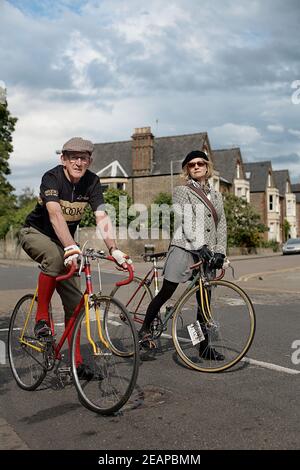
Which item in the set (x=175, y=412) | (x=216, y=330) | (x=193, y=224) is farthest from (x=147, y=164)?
(x=175, y=412)

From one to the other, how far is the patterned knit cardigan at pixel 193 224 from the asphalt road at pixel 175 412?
1156 mm

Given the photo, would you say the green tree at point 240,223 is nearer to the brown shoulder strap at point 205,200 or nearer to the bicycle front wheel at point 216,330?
the brown shoulder strap at point 205,200

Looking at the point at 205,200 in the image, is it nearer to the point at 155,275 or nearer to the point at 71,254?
the point at 155,275

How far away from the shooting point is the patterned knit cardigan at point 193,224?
5309mm

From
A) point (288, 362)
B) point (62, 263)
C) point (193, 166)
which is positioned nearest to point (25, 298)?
point (62, 263)

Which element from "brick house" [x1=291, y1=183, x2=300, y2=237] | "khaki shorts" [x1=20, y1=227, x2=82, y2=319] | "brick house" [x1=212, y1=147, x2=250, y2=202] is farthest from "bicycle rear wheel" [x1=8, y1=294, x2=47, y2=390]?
"brick house" [x1=291, y1=183, x2=300, y2=237]

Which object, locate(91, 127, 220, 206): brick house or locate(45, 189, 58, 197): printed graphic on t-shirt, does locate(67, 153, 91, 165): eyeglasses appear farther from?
locate(91, 127, 220, 206): brick house

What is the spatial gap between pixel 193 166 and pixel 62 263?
1.67 m

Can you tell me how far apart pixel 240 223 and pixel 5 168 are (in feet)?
62.9

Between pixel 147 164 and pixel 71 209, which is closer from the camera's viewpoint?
pixel 71 209

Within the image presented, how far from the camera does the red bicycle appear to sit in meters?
3.86

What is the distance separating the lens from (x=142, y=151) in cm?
5200

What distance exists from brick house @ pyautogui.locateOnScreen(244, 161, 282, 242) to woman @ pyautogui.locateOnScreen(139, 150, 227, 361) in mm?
66498

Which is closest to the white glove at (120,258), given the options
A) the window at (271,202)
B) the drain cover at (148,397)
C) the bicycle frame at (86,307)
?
the bicycle frame at (86,307)
